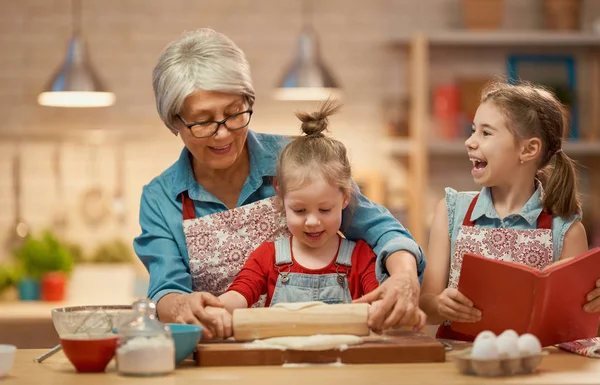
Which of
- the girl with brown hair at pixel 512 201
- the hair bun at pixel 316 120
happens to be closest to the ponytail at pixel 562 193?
the girl with brown hair at pixel 512 201

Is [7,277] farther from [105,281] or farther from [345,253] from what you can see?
[345,253]

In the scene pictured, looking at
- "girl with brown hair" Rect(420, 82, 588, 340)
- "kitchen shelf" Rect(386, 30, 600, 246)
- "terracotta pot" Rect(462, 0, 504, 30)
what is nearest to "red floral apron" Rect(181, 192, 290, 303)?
"girl with brown hair" Rect(420, 82, 588, 340)

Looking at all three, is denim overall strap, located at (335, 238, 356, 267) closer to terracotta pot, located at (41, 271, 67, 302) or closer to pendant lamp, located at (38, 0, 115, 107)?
pendant lamp, located at (38, 0, 115, 107)

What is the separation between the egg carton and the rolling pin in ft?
0.78

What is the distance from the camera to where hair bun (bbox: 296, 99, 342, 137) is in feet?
7.39

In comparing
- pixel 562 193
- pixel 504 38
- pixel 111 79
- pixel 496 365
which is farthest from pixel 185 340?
pixel 504 38

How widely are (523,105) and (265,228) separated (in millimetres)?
698

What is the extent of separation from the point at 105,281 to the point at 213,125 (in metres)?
2.75

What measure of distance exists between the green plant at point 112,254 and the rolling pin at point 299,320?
323 centimetres

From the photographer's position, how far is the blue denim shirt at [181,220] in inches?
87.0

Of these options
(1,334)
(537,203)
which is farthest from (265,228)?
(1,334)

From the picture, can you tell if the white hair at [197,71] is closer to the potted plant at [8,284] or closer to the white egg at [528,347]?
the white egg at [528,347]

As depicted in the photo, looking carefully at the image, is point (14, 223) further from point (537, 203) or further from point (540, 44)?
point (537, 203)

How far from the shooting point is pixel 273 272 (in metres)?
2.24
